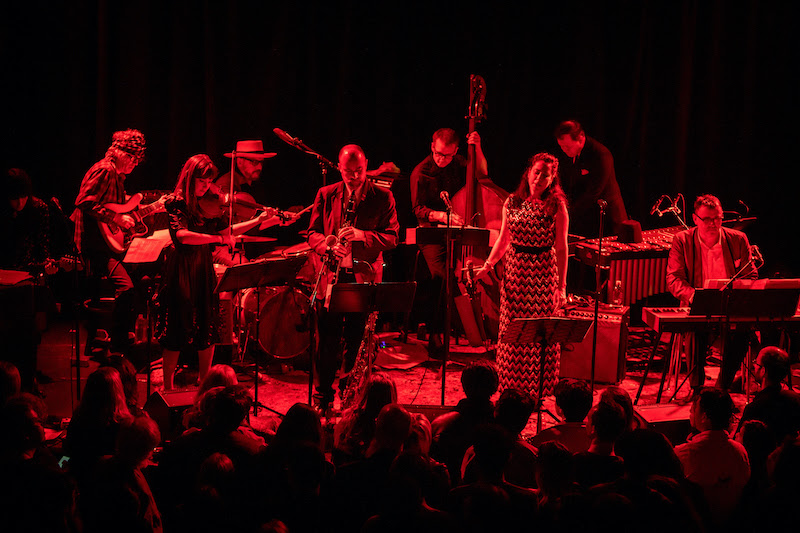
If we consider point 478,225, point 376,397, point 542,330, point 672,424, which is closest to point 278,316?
point 478,225

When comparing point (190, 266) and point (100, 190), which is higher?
point (100, 190)

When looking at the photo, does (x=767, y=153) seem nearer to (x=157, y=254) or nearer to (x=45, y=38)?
(x=157, y=254)

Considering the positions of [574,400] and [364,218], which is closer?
[574,400]

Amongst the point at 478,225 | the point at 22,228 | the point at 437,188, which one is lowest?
the point at 22,228

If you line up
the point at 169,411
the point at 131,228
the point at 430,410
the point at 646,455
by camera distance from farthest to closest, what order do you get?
the point at 131,228 → the point at 430,410 → the point at 169,411 → the point at 646,455

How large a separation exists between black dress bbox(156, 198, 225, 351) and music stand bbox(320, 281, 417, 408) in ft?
4.51

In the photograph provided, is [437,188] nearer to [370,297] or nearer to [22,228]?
[370,297]

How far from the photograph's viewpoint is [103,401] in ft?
14.0

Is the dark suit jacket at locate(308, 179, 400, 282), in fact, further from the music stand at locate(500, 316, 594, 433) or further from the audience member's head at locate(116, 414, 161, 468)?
the audience member's head at locate(116, 414, 161, 468)

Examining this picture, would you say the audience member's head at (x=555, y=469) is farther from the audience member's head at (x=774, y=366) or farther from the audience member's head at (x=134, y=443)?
the audience member's head at (x=774, y=366)

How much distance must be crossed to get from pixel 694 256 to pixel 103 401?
5328 mm

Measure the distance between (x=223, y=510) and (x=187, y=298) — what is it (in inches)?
140

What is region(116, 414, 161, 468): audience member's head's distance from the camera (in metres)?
3.61

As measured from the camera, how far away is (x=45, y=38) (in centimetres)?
939
